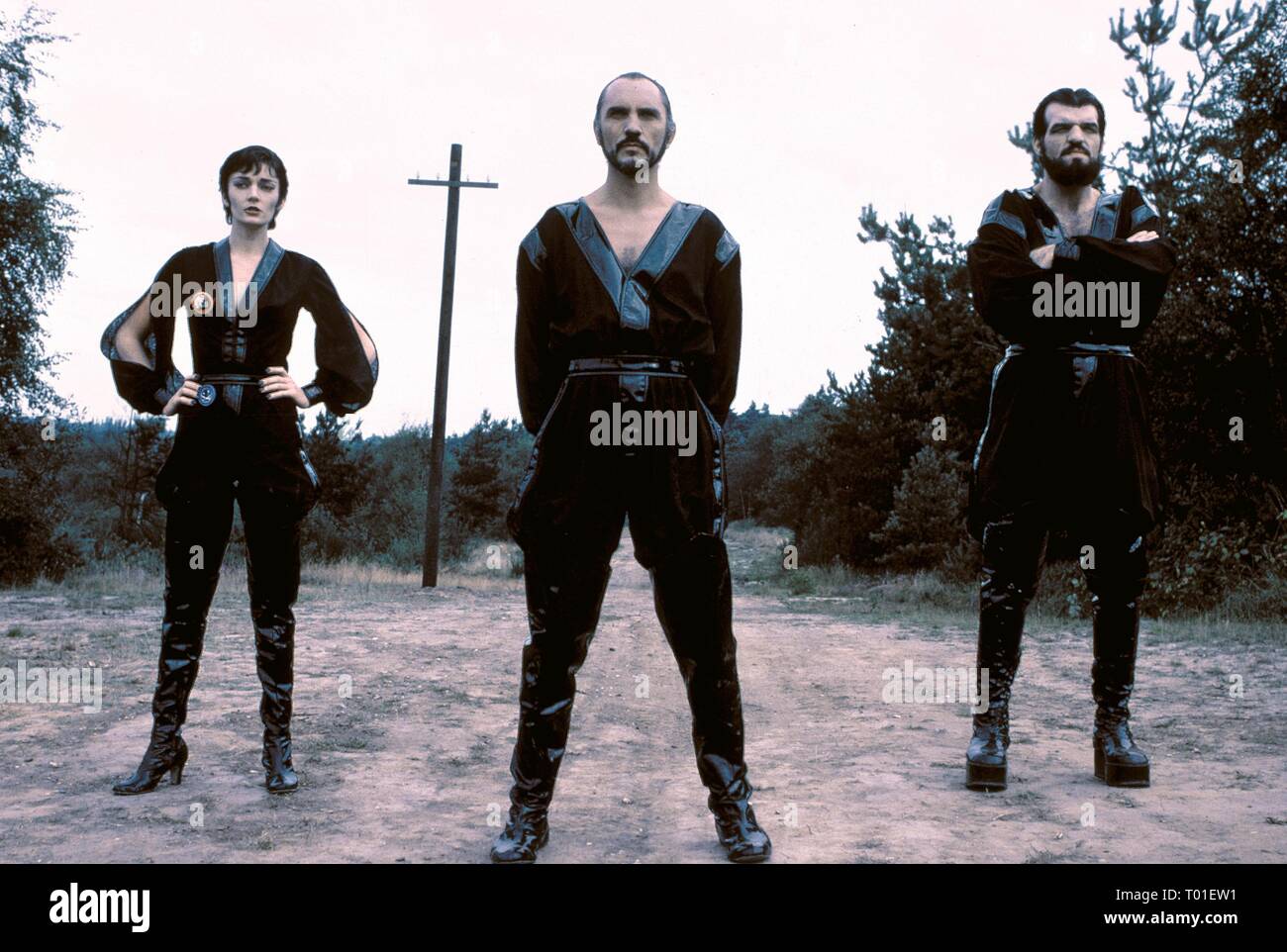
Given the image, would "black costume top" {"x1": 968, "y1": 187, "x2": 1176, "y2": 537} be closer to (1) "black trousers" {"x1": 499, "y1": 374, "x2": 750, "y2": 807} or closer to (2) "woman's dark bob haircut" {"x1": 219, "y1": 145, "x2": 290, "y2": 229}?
(1) "black trousers" {"x1": 499, "y1": 374, "x2": 750, "y2": 807}

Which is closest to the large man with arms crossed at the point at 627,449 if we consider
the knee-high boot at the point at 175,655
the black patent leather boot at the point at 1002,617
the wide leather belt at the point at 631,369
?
the wide leather belt at the point at 631,369

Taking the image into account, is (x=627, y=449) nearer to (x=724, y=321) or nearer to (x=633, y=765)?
(x=724, y=321)

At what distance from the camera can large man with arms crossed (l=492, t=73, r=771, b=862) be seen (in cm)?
357

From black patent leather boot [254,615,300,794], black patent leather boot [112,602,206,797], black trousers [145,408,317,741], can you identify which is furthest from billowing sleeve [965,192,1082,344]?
black patent leather boot [112,602,206,797]

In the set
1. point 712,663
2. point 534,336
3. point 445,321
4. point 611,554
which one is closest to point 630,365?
point 534,336

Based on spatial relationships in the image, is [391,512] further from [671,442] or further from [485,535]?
[671,442]

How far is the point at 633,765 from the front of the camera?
201 inches

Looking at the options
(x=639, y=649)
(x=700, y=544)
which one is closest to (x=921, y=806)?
(x=700, y=544)

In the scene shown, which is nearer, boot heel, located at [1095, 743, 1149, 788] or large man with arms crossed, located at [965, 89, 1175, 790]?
large man with arms crossed, located at [965, 89, 1175, 790]

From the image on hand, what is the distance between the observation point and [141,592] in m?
15.2

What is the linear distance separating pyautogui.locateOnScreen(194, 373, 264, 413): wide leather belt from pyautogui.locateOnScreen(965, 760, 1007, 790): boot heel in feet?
10.4

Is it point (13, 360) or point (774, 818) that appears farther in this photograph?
Answer: point (13, 360)

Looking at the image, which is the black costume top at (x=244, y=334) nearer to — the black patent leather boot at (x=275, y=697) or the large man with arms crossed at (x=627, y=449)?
the black patent leather boot at (x=275, y=697)

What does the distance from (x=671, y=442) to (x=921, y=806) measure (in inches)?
69.3
